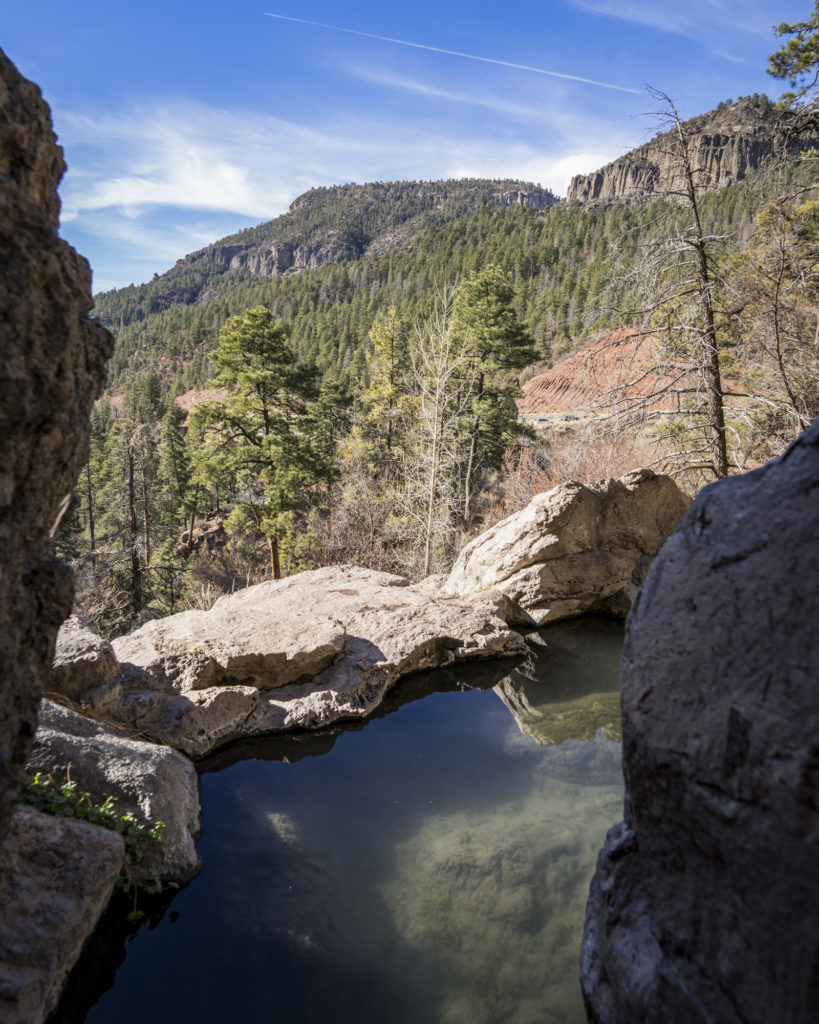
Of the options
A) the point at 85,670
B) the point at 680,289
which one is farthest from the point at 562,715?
the point at 680,289

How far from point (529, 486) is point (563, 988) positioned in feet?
45.7

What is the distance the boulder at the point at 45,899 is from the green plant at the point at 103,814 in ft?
0.64

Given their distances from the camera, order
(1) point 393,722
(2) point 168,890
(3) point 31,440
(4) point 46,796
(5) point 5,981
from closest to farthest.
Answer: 1. (3) point 31,440
2. (5) point 5,981
3. (4) point 46,796
4. (2) point 168,890
5. (1) point 393,722

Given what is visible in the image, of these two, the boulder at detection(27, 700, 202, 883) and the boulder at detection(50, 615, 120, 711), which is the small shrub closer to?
the boulder at detection(27, 700, 202, 883)

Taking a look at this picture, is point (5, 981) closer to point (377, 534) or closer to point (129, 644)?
point (129, 644)

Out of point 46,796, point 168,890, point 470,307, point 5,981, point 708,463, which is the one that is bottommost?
point 168,890

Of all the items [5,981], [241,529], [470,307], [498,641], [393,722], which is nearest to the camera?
[5,981]

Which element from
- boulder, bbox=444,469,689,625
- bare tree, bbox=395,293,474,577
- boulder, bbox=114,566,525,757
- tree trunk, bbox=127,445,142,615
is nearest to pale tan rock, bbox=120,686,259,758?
boulder, bbox=114,566,525,757

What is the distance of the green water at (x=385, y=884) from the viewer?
3.30m

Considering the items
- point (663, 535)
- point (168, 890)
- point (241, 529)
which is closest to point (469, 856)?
point (168, 890)

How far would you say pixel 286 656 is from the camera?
6375 mm

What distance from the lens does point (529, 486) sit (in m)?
16.7

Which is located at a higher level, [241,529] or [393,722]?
[241,529]

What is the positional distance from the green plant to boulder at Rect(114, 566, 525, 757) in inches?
56.5
